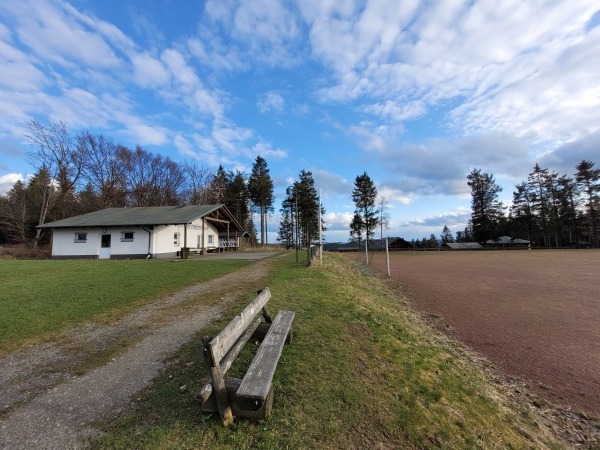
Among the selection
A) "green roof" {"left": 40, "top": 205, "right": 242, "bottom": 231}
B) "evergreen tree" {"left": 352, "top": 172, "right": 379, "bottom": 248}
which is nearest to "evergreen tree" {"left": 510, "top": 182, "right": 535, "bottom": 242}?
"evergreen tree" {"left": 352, "top": 172, "right": 379, "bottom": 248}

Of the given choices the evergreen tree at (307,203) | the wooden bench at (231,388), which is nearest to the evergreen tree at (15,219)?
the evergreen tree at (307,203)

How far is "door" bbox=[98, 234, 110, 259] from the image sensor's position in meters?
24.8

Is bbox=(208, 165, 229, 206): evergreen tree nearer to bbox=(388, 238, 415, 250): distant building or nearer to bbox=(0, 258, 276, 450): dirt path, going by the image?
bbox=(388, 238, 415, 250): distant building

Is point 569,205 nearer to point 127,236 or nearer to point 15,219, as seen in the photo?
point 127,236

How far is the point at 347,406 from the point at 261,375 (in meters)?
0.94

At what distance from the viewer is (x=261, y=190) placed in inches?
2071

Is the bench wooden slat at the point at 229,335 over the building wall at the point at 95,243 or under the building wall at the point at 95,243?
under

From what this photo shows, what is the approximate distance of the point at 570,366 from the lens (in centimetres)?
580

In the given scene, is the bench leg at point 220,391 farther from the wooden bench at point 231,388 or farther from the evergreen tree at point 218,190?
the evergreen tree at point 218,190

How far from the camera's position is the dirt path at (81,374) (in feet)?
9.11

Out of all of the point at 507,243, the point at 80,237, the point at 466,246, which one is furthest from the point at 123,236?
the point at 507,243

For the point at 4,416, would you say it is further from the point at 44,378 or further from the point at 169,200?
the point at 169,200

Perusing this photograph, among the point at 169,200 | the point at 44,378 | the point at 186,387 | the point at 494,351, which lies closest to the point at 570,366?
the point at 494,351

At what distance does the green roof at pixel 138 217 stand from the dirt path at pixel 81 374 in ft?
62.5
